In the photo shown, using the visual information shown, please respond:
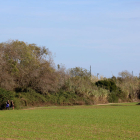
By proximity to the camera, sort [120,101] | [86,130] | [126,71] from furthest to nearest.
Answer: [126,71]
[120,101]
[86,130]

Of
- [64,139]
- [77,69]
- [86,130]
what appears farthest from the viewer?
[77,69]

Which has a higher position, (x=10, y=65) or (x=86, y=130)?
(x=10, y=65)

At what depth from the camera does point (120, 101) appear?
53.8 metres

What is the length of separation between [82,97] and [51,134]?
106ft

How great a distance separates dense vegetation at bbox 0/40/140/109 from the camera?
36.4 m

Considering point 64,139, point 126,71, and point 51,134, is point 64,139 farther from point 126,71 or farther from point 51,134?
point 126,71

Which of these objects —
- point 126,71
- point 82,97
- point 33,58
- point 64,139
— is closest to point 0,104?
point 33,58

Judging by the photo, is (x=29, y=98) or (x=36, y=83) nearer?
(x=29, y=98)

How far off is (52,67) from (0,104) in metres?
12.3

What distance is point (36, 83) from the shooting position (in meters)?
40.7

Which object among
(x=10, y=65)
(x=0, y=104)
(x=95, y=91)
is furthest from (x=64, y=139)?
(x=95, y=91)

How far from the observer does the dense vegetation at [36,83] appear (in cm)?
3641

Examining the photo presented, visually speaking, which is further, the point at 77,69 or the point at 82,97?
the point at 77,69

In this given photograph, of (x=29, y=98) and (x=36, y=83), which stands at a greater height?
(x=36, y=83)
